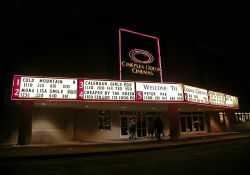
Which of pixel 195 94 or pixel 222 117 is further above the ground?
pixel 195 94

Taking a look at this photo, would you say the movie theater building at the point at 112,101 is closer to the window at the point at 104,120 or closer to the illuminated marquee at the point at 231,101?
the window at the point at 104,120

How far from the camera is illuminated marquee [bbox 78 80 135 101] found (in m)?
16.1

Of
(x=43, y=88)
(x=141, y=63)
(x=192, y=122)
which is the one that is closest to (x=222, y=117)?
(x=192, y=122)

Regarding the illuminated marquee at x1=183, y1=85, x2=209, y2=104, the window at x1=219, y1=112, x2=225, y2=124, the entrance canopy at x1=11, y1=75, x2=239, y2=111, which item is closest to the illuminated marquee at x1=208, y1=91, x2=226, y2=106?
the illuminated marquee at x1=183, y1=85, x2=209, y2=104

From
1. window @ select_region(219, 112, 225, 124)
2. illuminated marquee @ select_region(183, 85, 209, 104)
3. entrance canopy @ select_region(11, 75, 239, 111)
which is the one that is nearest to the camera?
entrance canopy @ select_region(11, 75, 239, 111)

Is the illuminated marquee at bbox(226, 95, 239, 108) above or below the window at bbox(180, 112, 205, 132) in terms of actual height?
above

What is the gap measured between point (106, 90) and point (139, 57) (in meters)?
8.06

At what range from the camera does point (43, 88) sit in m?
15.3

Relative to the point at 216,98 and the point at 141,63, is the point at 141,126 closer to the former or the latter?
the point at 141,63

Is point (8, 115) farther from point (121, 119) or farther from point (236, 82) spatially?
point (236, 82)

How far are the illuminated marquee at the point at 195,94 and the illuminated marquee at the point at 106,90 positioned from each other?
203 inches

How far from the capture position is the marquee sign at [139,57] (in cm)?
2244

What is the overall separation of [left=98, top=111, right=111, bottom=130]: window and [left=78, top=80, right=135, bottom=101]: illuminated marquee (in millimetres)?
5635

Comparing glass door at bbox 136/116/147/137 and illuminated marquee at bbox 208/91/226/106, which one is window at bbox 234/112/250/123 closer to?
illuminated marquee at bbox 208/91/226/106
